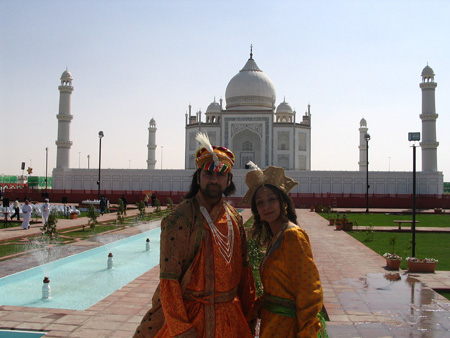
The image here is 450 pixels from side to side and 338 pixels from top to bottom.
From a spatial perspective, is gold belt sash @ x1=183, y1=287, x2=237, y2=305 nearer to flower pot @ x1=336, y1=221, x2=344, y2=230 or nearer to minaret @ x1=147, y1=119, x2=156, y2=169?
flower pot @ x1=336, y1=221, x2=344, y2=230

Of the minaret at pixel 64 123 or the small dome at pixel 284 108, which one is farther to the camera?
the small dome at pixel 284 108

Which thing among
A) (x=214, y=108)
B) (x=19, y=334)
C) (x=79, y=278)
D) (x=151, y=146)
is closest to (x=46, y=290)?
(x=79, y=278)

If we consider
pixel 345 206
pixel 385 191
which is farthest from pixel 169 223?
pixel 385 191

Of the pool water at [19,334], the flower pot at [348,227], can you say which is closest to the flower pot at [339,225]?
the flower pot at [348,227]

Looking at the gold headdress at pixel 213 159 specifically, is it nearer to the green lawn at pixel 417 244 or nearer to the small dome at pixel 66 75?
the green lawn at pixel 417 244

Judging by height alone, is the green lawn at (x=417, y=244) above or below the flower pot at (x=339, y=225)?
below

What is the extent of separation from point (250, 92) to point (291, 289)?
1545 inches

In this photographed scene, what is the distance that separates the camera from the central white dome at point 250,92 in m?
41.1

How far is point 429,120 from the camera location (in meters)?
32.9

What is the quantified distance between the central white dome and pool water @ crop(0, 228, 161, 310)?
3040 centimetres

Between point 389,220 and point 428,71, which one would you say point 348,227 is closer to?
point 389,220

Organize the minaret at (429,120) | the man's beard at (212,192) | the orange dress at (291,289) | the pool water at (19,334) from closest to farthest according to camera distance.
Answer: the orange dress at (291,289) → the man's beard at (212,192) → the pool water at (19,334) → the minaret at (429,120)

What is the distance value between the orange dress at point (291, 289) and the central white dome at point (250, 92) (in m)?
38.7

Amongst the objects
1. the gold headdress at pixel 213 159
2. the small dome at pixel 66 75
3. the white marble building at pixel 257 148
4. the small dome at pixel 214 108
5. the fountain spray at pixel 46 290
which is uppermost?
the small dome at pixel 66 75
